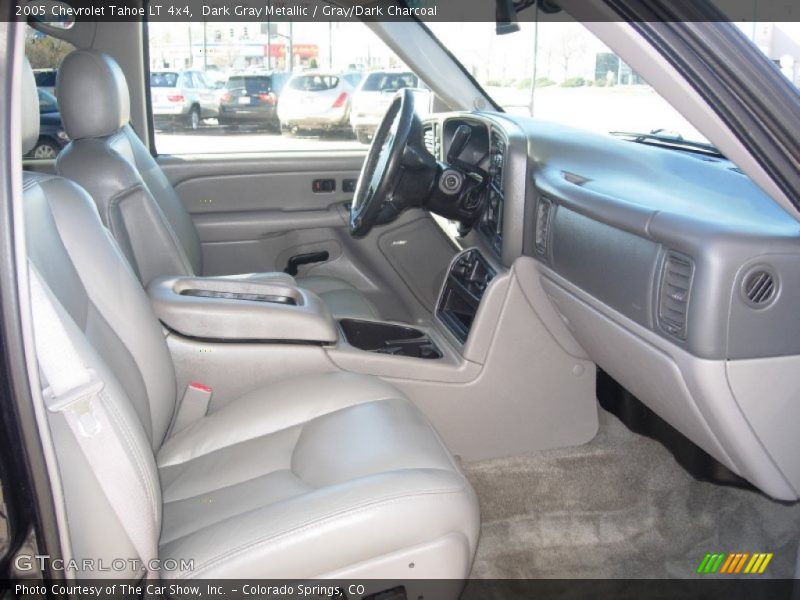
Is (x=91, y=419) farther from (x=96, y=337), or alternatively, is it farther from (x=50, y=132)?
(x=50, y=132)

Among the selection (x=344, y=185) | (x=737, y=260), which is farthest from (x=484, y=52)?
(x=737, y=260)

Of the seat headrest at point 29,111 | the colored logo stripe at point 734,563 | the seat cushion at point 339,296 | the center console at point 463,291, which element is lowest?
the colored logo stripe at point 734,563

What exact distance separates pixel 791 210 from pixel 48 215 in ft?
4.12

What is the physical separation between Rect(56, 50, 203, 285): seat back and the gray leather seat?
2.40 ft

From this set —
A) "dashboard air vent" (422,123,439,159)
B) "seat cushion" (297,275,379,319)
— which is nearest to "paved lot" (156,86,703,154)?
"dashboard air vent" (422,123,439,159)

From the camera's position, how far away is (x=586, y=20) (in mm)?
1109

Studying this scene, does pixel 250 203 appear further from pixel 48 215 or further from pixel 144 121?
pixel 48 215

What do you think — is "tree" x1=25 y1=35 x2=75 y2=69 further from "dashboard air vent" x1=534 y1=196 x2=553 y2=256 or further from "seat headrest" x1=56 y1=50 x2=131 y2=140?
"dashboard air vent" x1=534 y1=196 x2=553 y2=256

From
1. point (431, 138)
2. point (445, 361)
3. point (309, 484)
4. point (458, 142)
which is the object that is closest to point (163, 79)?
point (431, 138)

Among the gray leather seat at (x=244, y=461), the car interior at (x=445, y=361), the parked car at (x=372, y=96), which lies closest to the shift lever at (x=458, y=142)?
the car interior at (x=445, y=361)

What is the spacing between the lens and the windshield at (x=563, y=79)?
6.75 ft

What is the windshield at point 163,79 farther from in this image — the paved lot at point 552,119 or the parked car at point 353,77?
the parked car at point 353,77

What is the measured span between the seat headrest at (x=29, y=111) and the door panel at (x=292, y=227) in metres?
1.93

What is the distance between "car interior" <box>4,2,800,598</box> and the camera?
4.24ft
